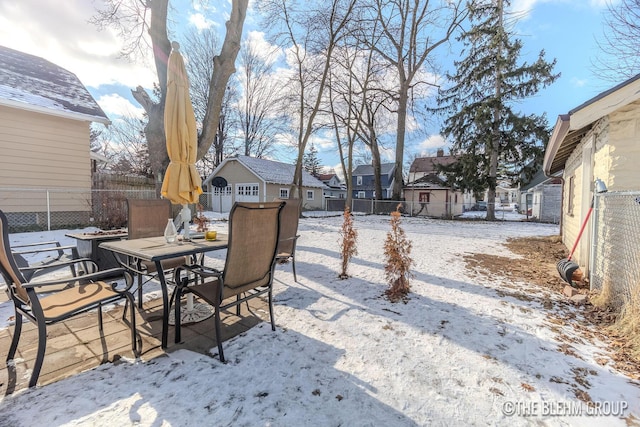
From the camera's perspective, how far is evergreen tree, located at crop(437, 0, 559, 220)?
15.8m

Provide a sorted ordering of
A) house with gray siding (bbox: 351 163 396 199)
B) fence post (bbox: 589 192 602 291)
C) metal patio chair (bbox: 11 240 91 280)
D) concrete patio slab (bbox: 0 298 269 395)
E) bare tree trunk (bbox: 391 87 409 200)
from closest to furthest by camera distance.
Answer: concrete patio slab (bbox: 0 298 269 395), metal patio chair (bbox: 11 240 91 280), fence post (bbox: 589 192 602 291), bare tree trunk (bbox: 391 87 409 200), house with gray siding (bbox: 351 163 396 199)

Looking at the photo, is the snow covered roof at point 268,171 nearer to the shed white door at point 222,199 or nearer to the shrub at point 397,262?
the shed white door at point 222,199

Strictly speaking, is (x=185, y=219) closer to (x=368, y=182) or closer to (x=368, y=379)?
(x=368, y=379)

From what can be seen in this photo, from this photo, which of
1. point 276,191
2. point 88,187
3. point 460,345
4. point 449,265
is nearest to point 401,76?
point 276,191

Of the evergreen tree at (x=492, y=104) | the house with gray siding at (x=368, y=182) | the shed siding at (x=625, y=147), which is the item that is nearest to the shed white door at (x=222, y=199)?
the evergreen tree at (x=492, y=104)

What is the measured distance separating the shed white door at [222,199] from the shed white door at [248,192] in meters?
0.65

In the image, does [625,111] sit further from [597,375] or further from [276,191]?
[276,191]

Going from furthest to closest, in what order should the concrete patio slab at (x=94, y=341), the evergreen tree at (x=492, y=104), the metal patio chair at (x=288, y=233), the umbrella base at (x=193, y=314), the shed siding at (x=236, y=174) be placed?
the shed siding at (x=236, y=174) → the evergreen tree at (x=492, y=104) → the metal patio chair at (x=288, y=233) → the umbrella base at (x=193, y=314) → the concrete patio slab at (x=94, y=341)

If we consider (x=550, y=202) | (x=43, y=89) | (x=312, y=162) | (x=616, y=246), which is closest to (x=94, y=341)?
(x=616, y=246)

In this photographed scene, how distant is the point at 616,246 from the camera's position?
3496mm

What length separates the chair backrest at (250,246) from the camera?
2.27 meters

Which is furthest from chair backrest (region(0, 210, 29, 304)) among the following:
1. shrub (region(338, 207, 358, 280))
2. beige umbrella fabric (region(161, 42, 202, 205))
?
shrub (region(338, 207, 358, 280))

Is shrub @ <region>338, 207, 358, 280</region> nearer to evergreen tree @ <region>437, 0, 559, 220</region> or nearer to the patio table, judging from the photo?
the patio table

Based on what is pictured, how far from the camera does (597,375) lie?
83.5 inches
